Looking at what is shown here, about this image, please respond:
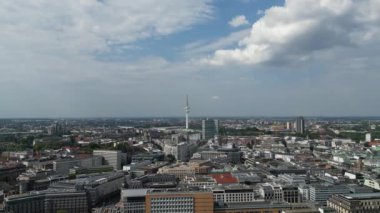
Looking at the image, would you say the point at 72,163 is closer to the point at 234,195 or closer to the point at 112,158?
the point at 112,158

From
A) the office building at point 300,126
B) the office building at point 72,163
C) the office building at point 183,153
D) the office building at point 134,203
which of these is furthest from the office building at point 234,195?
the office building at point 300,126

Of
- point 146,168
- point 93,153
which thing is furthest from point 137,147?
point 146,168

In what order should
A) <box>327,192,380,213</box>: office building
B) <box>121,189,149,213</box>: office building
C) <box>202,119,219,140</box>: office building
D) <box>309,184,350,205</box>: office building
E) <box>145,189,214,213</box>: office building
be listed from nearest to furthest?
1. <box>145,189,214,213</box>: office building
2. <box>327,192,380,213</box>: office building
3. <box>121,189,149,213</box>: office building
4. <box>309,184,350,205</box>: office building
5. <box>202,119,219,140</box>: office building

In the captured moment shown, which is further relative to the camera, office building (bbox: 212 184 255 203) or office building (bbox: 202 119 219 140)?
office building (bbox: 202 119 219 140)

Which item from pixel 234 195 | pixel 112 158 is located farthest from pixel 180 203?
pixel 112 158

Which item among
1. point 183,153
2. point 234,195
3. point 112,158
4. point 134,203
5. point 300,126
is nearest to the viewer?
point 134,203

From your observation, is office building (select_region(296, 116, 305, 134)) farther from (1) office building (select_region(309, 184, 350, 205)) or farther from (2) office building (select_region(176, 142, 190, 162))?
(1) office building (select_region(309, 184, 350, 205))

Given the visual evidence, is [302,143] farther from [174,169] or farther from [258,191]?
[258,191]

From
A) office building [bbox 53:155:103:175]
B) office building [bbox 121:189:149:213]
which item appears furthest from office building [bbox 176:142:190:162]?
office building [bbox 121:189:149:213]

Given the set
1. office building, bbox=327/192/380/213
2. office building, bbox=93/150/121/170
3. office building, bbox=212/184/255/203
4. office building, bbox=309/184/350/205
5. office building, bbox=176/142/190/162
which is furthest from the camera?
office building, bbox=176/142/190/162

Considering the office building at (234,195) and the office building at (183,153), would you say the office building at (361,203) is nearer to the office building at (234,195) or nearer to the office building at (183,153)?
the office building at (234,195)

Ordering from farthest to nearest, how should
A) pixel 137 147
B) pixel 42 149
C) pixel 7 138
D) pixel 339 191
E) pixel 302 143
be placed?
1. pixel 7 138
2. pixel 302 143
3. pixel 137 147
4. pixel 42 149
5. pixel 339 191
